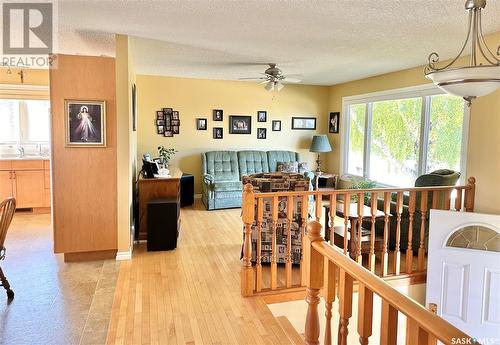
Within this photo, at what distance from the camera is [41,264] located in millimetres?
3721

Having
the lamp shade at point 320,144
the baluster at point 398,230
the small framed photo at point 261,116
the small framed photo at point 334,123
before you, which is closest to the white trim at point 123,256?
the baluster at point 398,230

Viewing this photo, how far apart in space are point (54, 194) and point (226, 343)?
8.27 ft

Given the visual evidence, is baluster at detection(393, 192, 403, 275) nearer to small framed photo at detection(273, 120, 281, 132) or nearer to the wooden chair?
the wooden chair

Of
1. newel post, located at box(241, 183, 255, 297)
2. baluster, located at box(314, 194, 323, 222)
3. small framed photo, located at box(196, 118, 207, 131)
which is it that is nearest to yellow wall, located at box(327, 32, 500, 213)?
baluster, located at box(314, 194, 323, 222)

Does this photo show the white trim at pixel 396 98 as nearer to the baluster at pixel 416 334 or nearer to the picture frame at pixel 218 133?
the picture frame at pixel 218 133

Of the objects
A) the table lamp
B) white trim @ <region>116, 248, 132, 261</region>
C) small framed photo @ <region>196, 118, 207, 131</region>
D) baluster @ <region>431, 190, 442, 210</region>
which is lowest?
white trim @ <region>116, 248, 132, 261</region>

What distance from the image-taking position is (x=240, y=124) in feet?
24.1

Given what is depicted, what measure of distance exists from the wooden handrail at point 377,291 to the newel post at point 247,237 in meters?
1.23

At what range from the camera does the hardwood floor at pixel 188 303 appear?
2.44 m

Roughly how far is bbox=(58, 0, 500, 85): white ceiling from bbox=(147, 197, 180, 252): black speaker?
6.36 feet

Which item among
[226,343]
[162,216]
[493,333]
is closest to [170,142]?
[162,216]

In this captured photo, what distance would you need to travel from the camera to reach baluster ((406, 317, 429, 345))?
1.04 metres

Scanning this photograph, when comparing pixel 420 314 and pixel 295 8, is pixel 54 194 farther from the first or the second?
pixel 420 314

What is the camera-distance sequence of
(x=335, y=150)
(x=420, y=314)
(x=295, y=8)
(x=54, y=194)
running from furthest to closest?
1. (x=335, y=150)
2. (x=54, y=194)
3. (x=295, y=8)
4. (x=420, y=314)
